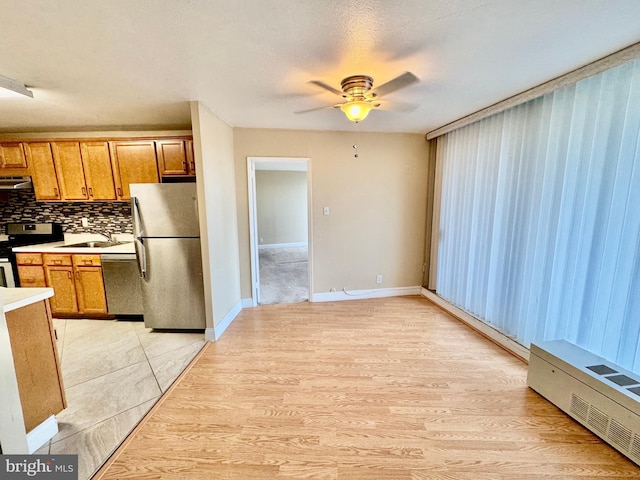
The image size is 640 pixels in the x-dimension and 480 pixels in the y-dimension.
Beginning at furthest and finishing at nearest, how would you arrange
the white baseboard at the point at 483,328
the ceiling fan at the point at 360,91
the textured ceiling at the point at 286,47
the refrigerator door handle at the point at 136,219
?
1. the refrigerator door handle at the point at 136,219
2. the white baseboard at the point at 483,328
3. the ceiling fan at the point at 360,91
4. the textured ceiling at the point at 286,47

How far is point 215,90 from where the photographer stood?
2.21 metres

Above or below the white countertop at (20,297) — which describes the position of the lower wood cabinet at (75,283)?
below

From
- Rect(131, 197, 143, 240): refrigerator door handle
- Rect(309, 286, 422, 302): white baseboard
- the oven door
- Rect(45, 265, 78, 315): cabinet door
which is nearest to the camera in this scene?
Rect(131, 197, 143, 240): refrigerator door handle

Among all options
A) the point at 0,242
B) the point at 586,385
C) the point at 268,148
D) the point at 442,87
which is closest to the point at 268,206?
the point at 268,148

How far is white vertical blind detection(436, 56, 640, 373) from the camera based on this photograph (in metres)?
1.72

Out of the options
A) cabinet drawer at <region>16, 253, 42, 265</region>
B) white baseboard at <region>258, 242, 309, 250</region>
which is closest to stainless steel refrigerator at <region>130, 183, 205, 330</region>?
cabinet drawer at <region>16, 253, 42, 265</region>

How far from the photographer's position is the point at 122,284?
309 cm

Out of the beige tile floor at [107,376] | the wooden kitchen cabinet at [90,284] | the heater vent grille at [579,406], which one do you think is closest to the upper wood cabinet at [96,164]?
the wooden kitchen cabinet at [90,284]

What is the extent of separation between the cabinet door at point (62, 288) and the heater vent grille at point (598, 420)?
5012mm

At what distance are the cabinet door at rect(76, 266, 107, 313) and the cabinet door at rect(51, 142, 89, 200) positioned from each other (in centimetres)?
98

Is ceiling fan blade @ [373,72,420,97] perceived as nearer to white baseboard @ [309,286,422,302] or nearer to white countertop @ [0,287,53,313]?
white countertop @ [0,287,53,313]

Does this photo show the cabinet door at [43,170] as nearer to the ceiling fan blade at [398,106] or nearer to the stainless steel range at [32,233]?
the stainless steel range at [32,233]

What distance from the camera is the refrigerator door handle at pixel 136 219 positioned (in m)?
2.67

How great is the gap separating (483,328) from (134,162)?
15.2 ft
